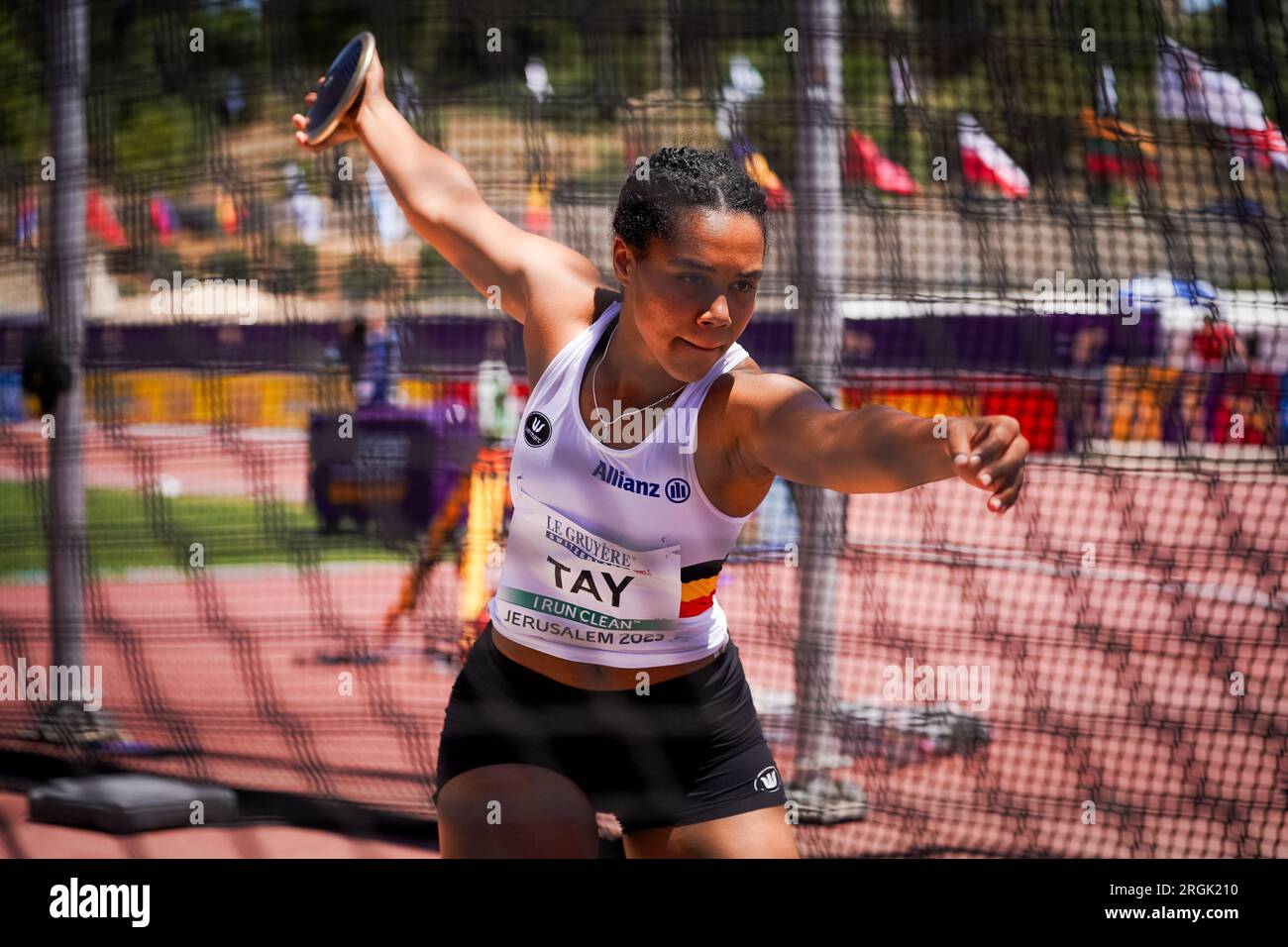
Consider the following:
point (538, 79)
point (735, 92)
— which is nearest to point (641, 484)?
point (735, 92)

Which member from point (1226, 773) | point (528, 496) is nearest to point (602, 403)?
point (528, 496)

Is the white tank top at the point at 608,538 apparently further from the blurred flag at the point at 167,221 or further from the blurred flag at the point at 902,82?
the blurred flag at the point at 167,221

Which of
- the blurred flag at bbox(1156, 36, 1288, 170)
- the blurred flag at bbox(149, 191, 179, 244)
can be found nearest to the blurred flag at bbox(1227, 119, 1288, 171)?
the blurred flag at bbox(1156, 36, 1288, 170)

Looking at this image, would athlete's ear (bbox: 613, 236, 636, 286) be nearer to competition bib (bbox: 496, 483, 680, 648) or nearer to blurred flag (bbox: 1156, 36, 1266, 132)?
competition bib (bbox: 496, 483, 680, 648)

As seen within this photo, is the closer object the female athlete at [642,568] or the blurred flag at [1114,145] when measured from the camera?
the female athlete at [642,568]

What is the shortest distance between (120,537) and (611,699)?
12.0 ft

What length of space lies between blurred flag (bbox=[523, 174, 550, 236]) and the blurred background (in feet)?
0.10

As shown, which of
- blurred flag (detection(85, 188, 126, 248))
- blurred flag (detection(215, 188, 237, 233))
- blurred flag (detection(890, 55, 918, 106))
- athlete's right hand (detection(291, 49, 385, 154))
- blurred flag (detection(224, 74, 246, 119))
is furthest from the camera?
blurred flag (detection(215, 188, 237, 233))

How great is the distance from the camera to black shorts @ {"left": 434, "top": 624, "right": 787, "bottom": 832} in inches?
91.1

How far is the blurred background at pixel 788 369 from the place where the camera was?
4.18m

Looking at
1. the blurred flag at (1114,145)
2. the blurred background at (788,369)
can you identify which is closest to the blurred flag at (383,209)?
the blurred background at (788,369)

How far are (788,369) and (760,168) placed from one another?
838 mm

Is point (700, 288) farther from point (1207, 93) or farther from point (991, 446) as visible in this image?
point (1207, 93)

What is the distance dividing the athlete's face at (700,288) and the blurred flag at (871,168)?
228cm
